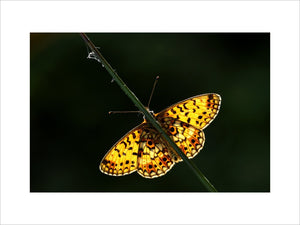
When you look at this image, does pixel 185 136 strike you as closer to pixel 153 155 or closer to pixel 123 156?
pixel 153 155

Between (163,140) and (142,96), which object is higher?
(142,96)

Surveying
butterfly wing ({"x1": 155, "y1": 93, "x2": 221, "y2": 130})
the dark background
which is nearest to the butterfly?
butterfly wing ({"x1": 155, "y1": 93, "x2": 221, "y2": 130})

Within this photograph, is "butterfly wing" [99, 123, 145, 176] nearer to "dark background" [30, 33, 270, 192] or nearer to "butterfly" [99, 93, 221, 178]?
"butterfly" [99, 93, 221, 178]

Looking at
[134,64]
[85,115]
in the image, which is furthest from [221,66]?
[85,115]

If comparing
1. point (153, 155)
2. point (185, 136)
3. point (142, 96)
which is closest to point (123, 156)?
point (153, 155)

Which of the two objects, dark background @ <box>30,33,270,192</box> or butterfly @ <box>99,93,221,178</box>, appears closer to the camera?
butterfly @ <box>99,93,221,178</box>

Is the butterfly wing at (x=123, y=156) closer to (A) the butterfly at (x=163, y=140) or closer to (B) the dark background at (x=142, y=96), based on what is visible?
(A) the butterfly at (x=163, y=140)

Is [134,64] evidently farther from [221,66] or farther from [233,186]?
[233,186]
